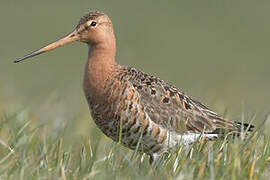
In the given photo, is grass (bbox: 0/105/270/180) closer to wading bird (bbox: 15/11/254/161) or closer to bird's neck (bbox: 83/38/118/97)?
wading bird (bbox: 15/11/254/161)

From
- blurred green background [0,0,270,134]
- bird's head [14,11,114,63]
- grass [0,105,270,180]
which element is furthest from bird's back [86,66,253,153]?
blurred green background [0,0,270,134]

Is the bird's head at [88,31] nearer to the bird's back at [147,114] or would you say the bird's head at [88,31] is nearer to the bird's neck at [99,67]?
the bird's neck at [99,67]

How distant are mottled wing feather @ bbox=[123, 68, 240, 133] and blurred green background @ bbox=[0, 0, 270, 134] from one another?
4.86 metres

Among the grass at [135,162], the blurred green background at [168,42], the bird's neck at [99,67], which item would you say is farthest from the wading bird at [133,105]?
the blurred green background at [168,42]

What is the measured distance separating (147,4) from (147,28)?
231 inches

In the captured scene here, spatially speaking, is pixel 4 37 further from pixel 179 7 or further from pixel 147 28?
pixel 179 7

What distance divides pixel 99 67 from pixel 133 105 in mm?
749

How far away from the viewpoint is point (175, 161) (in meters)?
6.30

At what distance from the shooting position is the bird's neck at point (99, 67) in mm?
8227

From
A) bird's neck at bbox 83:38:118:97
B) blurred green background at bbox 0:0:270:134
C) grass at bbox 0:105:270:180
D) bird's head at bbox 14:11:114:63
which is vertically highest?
bird's head at bbox 14:11:114:63

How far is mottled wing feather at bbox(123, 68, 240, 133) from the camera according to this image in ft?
27.1

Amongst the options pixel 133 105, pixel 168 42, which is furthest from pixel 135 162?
pixel 168 42

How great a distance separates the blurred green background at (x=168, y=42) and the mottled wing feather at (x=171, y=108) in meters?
4.86

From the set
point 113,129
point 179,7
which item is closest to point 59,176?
point 113,129
